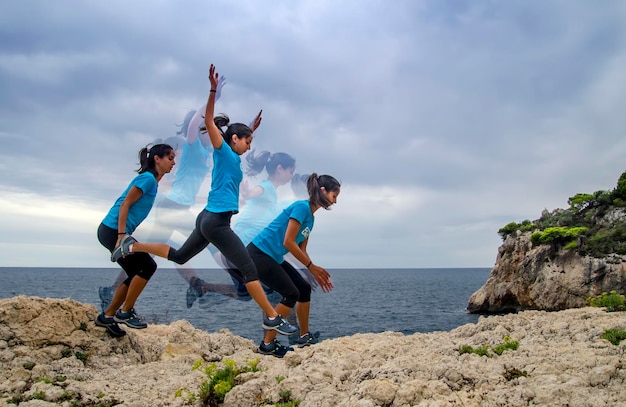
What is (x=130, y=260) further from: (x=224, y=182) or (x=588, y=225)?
(x=588, y=225)

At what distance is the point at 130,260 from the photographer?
6.93 meters

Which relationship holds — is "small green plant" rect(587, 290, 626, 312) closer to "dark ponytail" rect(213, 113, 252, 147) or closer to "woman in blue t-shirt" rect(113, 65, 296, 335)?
"woman in blue t-shirt" rect(113, 65, 296, 335)

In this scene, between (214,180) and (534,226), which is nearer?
(214,180)

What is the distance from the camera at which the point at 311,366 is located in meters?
5.46

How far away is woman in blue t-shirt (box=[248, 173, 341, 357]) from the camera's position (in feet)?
21.8

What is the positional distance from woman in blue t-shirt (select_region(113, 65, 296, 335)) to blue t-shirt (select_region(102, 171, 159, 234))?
2.30ft

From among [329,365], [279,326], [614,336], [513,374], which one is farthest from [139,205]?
[614,336]

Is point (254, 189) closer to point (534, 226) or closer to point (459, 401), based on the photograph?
point (459, 401)

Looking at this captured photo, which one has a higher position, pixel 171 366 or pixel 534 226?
pixel 534 226

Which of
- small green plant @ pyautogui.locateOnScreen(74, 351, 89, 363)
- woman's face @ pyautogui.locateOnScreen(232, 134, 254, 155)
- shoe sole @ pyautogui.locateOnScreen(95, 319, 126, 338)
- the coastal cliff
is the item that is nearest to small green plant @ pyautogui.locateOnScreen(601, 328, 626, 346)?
woman's face @ pyautogui.locateOnScreen(232, 134, 254, 155)

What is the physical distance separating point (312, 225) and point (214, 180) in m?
1.71

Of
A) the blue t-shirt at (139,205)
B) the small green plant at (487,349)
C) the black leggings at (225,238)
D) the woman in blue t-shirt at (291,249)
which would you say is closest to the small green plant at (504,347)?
the small green plant at (487,349)

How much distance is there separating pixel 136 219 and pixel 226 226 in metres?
1.61

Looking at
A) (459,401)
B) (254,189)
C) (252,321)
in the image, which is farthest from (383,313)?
(459,401)
